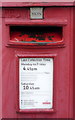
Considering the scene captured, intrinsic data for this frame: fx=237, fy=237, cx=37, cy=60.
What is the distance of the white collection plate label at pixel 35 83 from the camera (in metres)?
2.10

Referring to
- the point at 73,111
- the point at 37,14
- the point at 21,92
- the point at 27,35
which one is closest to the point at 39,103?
the point at 21,92

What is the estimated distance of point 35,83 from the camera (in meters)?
2.12

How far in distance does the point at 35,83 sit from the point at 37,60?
A: 0.21 meters

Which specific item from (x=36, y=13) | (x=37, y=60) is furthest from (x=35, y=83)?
(x=36, y=13)

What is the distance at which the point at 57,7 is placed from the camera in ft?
6.61

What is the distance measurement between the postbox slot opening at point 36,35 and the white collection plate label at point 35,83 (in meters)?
0.16

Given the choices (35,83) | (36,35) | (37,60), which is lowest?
(35,83)

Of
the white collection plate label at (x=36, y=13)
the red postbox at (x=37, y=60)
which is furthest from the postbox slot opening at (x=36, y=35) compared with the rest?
the white collection plate label at (x=36, y=13)

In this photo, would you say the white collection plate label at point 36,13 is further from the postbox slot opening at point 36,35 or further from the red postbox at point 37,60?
the postbox slot opening at point 36,35

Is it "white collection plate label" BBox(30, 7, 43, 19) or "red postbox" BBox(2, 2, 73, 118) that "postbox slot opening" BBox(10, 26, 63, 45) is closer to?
"red postbox" BBox(2, 2, 73, 118)

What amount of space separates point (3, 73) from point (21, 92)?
0.24m

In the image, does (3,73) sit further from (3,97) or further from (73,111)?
(73,111)

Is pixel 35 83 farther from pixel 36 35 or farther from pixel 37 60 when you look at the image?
pixel 36 35

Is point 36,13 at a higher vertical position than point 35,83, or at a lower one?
higher
